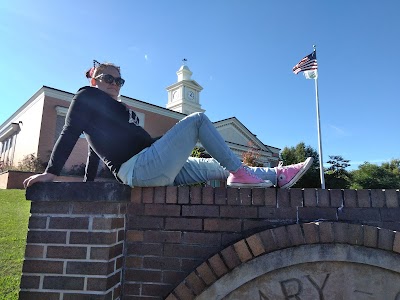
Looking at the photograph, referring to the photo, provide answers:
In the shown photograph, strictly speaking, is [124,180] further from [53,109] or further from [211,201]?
[53,109]

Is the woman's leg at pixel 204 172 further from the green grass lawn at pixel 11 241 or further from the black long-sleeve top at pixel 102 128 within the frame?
the green grass lawn at pixel 11 241

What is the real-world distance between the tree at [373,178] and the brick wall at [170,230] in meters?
28.4

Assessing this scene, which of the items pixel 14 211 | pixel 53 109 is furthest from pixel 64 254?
pixel 53 109

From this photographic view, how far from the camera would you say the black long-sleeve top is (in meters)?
2.00

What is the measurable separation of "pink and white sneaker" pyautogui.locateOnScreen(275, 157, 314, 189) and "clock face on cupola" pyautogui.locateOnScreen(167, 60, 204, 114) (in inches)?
912

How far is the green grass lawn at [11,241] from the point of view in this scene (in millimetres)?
3154

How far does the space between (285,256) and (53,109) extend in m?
15.8

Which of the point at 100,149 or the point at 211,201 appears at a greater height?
the point at 100,149

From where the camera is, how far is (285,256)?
1728 mm

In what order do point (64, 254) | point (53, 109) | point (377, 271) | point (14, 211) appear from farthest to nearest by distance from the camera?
point (53, 109) → point (14, 211) → point (64, 254) → point (377, 271)

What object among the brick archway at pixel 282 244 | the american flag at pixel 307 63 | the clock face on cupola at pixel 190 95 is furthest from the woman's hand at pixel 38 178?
the clock face on cupola at pixel 190 95

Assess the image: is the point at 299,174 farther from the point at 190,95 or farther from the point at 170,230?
the point at 190,95

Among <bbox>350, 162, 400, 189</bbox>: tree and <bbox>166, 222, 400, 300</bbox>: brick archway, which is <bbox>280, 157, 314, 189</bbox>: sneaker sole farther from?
<bbox>350, 162, 400, 189</bbox>: tree

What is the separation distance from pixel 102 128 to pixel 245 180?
1.02m
